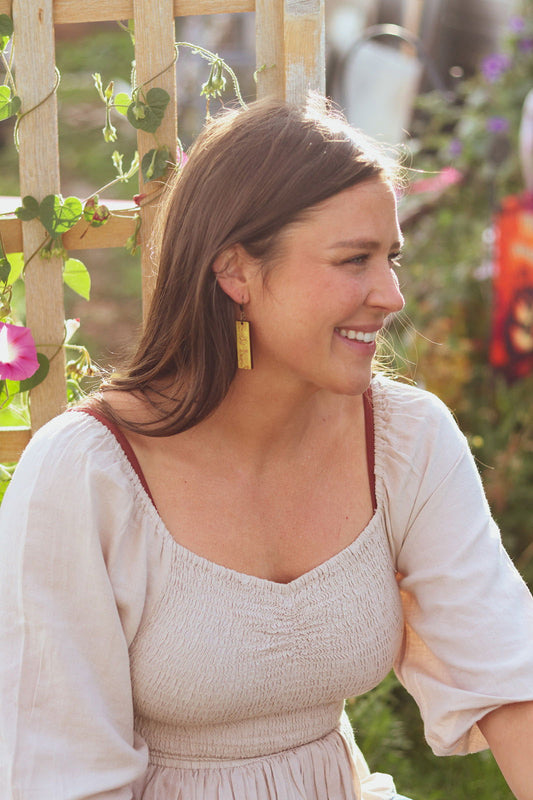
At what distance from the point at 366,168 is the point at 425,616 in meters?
0.72

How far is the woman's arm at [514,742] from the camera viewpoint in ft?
4.99

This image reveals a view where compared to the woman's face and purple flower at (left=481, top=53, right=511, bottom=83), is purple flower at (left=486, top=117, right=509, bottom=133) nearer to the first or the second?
purple flower at (left=481, top=53, right=511, bottom=83)

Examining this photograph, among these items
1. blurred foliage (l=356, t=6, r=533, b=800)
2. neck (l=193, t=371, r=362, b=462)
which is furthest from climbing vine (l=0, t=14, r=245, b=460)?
blurred foliage (l=356, t=6, r=533, b=800)

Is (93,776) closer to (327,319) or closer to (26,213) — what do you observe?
(327,319)

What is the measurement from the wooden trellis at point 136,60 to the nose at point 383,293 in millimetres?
381

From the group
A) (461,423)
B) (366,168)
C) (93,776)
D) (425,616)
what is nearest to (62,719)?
(93,776)

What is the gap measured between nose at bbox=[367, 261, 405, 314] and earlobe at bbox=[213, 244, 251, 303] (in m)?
0.18

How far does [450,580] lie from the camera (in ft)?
5.28

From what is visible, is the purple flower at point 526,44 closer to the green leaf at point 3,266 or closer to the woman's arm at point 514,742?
the green leaf at point 3,266

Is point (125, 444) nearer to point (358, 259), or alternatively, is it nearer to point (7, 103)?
point (358, 259)

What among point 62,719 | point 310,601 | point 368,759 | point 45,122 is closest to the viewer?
point 62,719

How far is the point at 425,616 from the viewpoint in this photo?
65.3 inches

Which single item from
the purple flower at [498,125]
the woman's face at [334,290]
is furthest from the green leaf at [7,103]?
the purple flower at [498,125]

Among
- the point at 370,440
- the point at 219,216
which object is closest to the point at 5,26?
the point at 219,216
